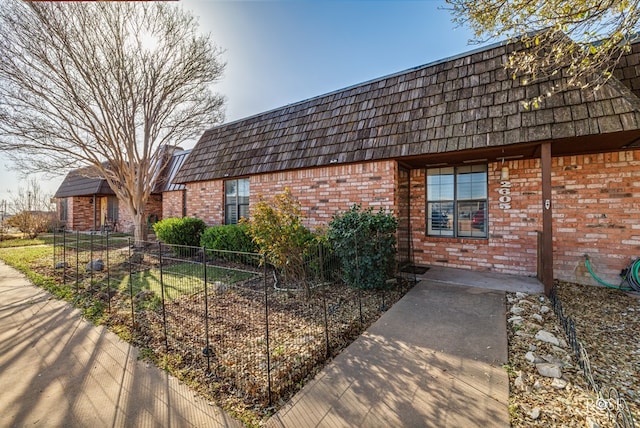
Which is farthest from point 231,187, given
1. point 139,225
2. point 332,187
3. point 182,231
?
point 332,187

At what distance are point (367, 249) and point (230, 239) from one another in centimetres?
432

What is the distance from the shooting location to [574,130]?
4.43m

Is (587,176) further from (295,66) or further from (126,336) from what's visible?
(126,336)

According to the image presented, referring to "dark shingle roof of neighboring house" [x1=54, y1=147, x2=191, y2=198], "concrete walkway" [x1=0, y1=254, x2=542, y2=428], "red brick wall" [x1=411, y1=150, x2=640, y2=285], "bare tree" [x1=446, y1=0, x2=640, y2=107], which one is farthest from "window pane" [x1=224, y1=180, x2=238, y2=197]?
"bare tree" [x1=446, y1=0, x2=640, y2=107]

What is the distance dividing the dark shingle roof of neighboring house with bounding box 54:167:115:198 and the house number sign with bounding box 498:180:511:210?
18880mm

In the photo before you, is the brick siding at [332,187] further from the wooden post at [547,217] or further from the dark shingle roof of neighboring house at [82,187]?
the dark shingle roof of neighboring house at [82,187]

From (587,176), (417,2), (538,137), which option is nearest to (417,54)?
(417,2)

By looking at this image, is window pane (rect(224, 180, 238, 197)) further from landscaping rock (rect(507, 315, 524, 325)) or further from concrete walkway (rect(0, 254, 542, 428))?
landscaping rock (rect(507, 315, 524, 325))

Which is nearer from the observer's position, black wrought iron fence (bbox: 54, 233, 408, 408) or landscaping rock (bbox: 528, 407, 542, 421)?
landscaping rock (bbox: 528, 407, 542, 421)

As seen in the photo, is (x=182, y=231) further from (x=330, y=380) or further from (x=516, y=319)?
(x=516, y=319)

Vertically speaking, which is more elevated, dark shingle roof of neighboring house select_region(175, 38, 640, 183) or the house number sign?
dark shingle roof of neighboring house select_region(175, 38, 640, 183)

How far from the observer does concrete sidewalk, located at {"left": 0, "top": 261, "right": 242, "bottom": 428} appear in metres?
2.33

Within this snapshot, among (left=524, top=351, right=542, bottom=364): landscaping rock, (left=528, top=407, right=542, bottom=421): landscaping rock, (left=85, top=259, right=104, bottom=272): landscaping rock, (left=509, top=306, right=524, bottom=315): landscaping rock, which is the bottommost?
(left=528, top=407, right=542, bottom=421): landscaping rock

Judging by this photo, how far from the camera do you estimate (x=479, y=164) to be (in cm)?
656
